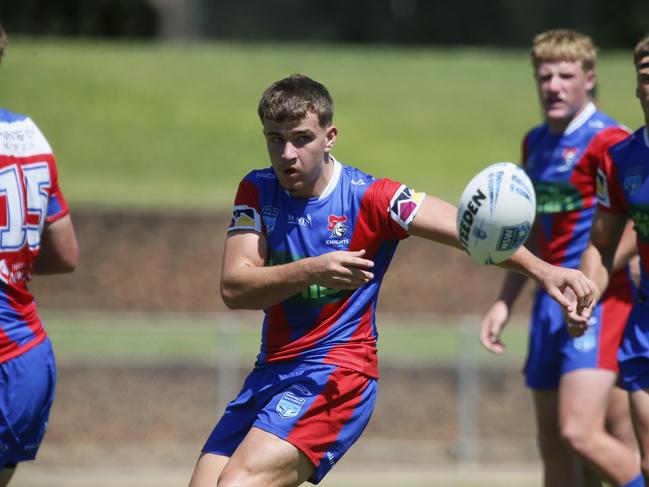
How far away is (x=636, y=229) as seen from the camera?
17.0 feet

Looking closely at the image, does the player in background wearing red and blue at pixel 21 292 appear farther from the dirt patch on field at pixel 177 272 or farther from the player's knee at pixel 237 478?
the dirt patch on field at pixel 177 272

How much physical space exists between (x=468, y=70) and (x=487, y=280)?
14.3 meters

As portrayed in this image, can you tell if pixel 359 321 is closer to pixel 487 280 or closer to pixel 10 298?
pixel 10 298

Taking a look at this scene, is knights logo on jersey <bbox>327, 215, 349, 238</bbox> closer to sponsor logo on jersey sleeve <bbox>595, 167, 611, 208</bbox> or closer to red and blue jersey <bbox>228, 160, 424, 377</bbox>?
red and blue jersey <bbox>228, 160, 424, 377</bbox>

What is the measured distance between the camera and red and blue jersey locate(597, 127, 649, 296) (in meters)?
5.10

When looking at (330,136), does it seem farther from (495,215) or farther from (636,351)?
(636,351)

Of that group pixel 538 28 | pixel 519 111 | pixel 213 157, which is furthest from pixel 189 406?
pixel 538 28

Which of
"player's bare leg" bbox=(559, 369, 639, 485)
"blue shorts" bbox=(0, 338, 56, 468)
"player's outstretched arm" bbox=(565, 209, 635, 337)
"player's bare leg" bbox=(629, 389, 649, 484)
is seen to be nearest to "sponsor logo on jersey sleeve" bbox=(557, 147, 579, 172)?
"player's outstretched arm" bbox=(565, 209, 635, 337)

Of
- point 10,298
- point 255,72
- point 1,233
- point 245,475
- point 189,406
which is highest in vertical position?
point 1,233

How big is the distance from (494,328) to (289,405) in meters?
1.88

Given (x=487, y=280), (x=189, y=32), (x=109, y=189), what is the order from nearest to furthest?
(x=487, y=280) < (x=109, y=189) < (x=189, y=32)

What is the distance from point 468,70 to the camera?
1156 inches

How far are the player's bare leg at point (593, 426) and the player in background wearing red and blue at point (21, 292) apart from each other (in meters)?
2.93

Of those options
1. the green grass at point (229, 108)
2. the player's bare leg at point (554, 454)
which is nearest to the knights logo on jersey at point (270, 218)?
the player's bare leg at point (554, 454)
